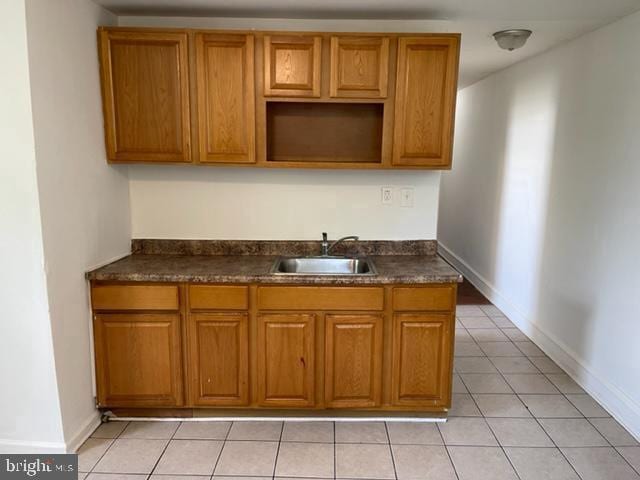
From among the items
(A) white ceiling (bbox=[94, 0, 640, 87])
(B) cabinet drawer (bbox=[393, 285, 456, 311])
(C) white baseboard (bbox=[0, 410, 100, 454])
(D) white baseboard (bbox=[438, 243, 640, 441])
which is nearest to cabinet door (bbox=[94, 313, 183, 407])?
(C) white baseboard (bbox=[0, 410, 100, 454])

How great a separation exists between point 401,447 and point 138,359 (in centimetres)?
145

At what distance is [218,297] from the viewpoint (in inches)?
93.1

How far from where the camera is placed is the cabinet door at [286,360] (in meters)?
2.39

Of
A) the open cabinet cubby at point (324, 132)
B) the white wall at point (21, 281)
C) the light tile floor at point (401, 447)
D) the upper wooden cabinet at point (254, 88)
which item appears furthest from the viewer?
the open cabinet cubby at point (324, 132)

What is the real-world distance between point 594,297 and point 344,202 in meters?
1.66

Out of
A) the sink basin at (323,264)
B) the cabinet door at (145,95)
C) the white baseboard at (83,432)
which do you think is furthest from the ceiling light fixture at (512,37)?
the white baseboard at (83,432)

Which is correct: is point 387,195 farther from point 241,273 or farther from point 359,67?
point 241,273

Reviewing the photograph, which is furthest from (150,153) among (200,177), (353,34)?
(353,34)

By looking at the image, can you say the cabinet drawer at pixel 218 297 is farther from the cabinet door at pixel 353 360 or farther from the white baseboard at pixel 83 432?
the white baseboard at pixel 83 432

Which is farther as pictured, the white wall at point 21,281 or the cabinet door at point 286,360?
the cabinet door at point 286,360

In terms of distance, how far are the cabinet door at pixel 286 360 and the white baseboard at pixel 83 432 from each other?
89 cm

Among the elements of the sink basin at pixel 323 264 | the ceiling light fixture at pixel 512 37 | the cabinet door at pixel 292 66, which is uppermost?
the ceiling light fixture at pixel 512 37

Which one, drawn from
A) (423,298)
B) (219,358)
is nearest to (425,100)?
(423,298)

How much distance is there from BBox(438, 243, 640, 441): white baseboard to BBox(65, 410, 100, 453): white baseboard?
9.37 ft
